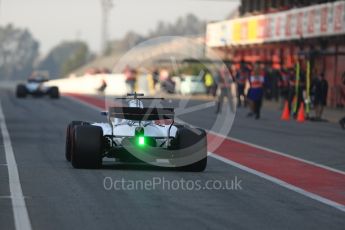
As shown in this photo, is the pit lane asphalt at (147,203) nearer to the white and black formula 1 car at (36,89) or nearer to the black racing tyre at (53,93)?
the black racing tyre at (53,93)

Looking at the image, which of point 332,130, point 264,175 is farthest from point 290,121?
point 264,175

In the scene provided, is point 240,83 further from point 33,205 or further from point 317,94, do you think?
point 33,205

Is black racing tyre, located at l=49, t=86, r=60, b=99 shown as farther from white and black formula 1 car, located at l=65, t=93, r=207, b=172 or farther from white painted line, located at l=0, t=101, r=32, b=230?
white and black formula 1 car, located at l=65, t=93, r=207, b=172

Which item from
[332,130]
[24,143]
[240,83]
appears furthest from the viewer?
[240,83]

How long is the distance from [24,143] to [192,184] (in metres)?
8.08

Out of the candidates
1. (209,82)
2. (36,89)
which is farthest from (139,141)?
(209,82)

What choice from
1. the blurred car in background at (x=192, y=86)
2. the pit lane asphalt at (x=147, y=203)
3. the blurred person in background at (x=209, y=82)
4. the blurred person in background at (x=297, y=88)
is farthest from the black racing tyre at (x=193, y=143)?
the blurred car in background at (x=192, y=86)

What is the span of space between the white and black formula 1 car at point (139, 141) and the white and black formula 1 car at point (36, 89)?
3989 cm

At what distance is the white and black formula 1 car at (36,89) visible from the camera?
56594 millimetres

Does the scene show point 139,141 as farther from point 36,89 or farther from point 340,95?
point 36,89

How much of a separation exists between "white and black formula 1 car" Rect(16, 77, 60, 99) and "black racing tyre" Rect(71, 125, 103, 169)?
133 ft

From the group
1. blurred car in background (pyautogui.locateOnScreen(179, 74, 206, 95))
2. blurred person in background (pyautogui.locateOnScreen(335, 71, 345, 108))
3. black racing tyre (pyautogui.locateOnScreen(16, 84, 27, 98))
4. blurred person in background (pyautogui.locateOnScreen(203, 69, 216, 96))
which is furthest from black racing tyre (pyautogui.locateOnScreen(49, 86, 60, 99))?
blurred car in background (pyautogui.locateOnScreen(179, 74, 206, 95))

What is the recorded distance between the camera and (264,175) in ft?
54.4

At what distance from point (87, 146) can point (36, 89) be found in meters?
42.2
